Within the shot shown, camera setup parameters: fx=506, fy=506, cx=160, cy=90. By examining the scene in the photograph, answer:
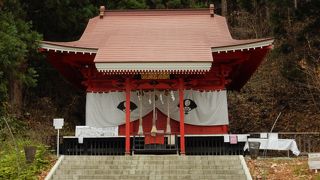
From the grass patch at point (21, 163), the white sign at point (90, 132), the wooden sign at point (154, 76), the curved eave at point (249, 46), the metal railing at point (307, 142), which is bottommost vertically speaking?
the metal railing at point (307, 142)

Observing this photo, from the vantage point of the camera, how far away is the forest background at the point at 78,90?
19480 mm

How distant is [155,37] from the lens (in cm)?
1778

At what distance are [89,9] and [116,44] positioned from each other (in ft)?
24.2

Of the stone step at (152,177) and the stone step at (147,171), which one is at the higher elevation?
the stone step at (147,171)

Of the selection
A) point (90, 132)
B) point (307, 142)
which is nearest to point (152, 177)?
point (90, 132)

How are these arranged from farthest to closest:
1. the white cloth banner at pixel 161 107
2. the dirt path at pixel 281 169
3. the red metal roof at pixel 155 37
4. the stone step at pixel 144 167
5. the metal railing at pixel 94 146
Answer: the white cloth banner at pixel 161 107
the metal railing at pixel 94 146
the red metal roof at pixel 155 37
the stone step at pixel 144 167
the dirt path at pixel 281 169

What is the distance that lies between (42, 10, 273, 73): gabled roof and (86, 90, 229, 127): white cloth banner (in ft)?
6.54

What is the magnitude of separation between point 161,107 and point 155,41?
97.2 inches

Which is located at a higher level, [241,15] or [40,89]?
[241,15]

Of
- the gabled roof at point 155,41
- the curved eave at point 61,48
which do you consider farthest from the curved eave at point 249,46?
the curved eave at point 61,48

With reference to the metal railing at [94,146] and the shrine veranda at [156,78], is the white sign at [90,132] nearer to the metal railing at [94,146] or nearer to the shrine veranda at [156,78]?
the shrine veranda at [156,78]

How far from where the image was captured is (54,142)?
59.5ft

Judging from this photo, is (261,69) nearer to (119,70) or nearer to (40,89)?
(40,89)

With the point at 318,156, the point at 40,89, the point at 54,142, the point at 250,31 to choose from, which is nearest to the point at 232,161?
the point at 318,156
